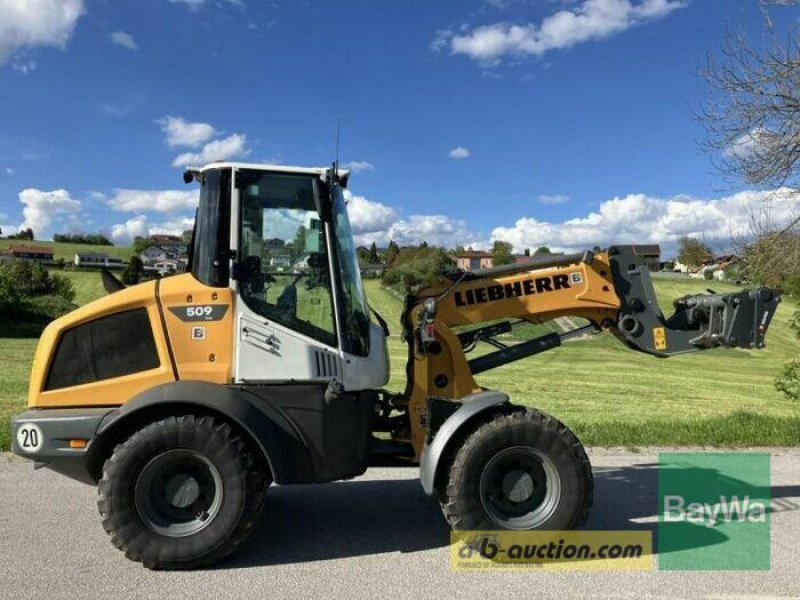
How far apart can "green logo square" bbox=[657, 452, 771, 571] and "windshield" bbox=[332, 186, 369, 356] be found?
2.53 metres

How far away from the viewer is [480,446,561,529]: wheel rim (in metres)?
4.78

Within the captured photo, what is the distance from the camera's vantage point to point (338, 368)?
4.82 meters

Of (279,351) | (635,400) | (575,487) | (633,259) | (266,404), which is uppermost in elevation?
(633,259)

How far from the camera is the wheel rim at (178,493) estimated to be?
14.5ft

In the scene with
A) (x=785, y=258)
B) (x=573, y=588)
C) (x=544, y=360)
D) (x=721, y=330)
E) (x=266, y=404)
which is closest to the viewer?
(x=573, y=588)

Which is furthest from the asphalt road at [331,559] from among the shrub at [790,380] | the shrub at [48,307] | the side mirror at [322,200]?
the shrub at [48,307]

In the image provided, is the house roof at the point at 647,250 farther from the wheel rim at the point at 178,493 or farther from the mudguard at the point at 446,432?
the wheel rim at the point at 178,493

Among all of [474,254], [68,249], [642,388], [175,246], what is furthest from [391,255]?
[474,254]

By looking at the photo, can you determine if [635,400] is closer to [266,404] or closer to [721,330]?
[721,330]

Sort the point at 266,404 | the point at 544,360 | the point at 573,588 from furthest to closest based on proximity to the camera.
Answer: the point at 544,360, the point at 266,404, the point at 573,588

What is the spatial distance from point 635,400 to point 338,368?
607 inches

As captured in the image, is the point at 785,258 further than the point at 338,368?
Yes

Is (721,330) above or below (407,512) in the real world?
above

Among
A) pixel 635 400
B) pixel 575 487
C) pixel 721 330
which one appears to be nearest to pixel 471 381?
pixel 575 487
